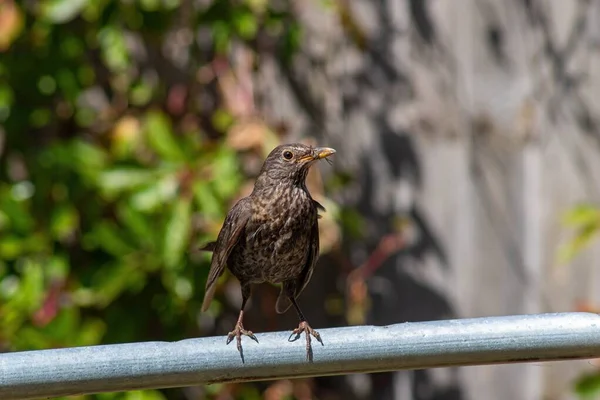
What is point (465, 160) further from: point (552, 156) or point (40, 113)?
point (40, 113)

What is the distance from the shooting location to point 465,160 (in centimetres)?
351

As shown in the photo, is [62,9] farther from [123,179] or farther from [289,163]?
[289,163]

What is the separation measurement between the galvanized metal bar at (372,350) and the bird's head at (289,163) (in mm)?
902

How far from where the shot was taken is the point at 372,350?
65.3 inches

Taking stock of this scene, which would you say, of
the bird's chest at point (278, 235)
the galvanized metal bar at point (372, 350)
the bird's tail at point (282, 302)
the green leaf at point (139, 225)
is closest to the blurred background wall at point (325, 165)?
the green leaf at point (139, 225)

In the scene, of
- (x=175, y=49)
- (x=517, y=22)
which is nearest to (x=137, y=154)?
(x=175, y=49)

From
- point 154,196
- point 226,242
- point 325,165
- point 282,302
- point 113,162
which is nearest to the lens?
point 226,242

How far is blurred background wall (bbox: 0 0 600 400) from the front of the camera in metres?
3.27

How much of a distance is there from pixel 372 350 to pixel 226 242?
82 centimetres

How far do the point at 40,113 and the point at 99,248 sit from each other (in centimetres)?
58

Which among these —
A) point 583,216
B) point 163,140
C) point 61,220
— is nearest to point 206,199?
point 163,140

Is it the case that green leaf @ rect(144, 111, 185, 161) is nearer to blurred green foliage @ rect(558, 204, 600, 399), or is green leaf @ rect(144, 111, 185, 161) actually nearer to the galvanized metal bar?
blurred green foliage @ rect(558, 204, 600, 399)

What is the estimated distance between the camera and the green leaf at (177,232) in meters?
3.14

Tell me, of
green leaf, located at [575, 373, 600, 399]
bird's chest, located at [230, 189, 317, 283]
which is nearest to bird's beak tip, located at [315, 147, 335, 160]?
bird's chest, located at [230, 189, 317, 283]
